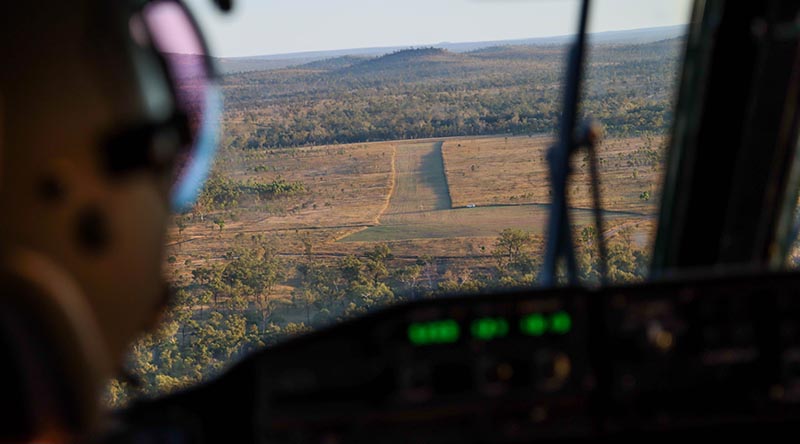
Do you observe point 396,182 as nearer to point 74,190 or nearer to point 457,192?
point 457,192

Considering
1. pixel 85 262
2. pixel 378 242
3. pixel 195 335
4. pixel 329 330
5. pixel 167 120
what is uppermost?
pixel 167 120

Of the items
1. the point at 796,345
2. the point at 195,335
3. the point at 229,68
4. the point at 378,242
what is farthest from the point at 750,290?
the point at 195,335

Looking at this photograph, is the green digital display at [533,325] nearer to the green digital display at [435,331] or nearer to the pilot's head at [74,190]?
the green digital display at [435,331]

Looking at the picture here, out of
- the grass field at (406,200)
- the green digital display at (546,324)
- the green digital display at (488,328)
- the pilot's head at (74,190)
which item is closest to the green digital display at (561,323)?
the green digital display at (546,324)

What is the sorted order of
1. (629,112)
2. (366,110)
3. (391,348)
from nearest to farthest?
(391,348) → (629,112) → (366,110)

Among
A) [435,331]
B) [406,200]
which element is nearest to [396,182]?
[406,200]

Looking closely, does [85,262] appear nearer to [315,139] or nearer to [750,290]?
[750,290]

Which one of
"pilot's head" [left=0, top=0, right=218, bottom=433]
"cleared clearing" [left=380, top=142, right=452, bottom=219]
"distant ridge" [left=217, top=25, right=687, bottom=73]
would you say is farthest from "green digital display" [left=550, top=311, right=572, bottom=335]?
"cleared clearing" [left=380, top=142, right=452, bottom=219]

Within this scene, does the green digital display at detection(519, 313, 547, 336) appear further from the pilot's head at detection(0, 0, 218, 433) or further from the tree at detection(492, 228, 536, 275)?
the pilot's head at detection(0, 0, 218, 433)
